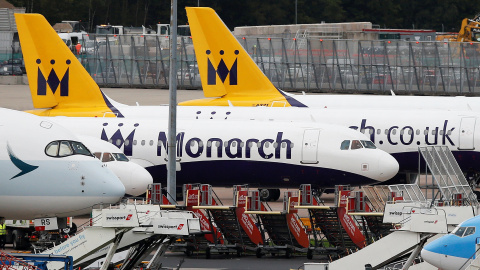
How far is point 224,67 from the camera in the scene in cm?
5784

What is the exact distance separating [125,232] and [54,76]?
25178 millimetres

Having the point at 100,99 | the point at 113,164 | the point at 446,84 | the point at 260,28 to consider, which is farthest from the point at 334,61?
the point at 113,164

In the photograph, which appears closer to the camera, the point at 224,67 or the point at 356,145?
the point at 356,145

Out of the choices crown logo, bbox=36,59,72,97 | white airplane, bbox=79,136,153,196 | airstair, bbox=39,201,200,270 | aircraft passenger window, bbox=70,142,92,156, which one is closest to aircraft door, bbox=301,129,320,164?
white airplane, bbox=79,136,153,196

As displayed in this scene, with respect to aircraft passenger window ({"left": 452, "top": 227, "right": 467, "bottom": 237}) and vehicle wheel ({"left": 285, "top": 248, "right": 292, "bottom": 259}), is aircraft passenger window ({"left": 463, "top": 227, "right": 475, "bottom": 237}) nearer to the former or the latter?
aircraft passenger window ({"left": 452, "top": 227, "right": 467, "bottom": 237})

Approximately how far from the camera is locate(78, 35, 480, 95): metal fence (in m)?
87.7

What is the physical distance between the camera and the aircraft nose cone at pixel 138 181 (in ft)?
128

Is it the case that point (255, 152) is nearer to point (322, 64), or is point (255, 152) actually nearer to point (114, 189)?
point (114, 189)

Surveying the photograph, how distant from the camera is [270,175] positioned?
44469 millimetres

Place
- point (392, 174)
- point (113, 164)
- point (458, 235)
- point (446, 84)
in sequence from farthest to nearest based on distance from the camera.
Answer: point (446, 84) < point (392, 174) < point (113, 164) < point (458, 235)

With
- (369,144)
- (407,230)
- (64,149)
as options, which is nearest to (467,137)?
(369,144)

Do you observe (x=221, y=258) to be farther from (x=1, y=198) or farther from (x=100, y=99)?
(x=100, y=99)

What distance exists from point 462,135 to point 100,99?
638 inches

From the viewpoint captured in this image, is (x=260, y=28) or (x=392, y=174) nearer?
(x=392, y=174)
